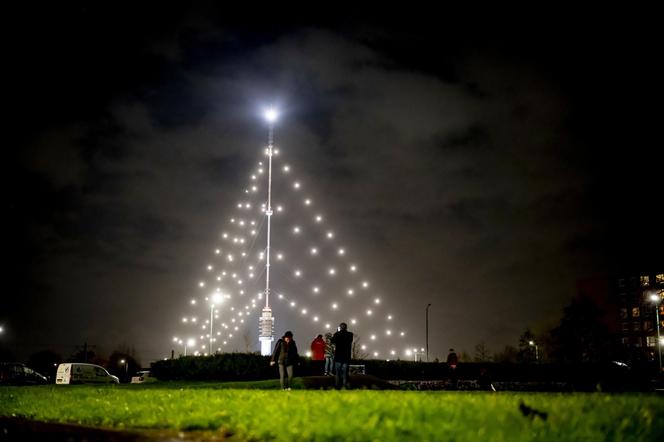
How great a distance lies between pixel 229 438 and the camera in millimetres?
8930

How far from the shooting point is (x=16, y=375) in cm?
3988

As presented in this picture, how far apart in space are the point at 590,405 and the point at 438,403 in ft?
7.63

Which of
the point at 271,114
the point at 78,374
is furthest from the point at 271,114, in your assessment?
the point at 78,374

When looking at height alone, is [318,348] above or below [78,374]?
above

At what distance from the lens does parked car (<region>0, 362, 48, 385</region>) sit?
38562 millimetres

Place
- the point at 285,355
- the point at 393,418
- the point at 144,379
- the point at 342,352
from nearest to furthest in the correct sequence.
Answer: the point at 393,418
the point at 342,352
the point at 285,355
the point at 144,379

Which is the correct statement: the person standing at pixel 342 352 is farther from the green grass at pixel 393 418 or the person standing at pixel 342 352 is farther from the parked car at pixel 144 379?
the parked car at pixel 144 379

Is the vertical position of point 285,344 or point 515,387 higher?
point 285,344

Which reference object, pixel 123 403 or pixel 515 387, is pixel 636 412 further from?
pixel 515 387

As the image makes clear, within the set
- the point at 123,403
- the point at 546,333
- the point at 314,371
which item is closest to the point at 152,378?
the point at 314,371

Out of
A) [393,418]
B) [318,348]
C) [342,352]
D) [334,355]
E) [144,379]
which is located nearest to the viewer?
[393,418]

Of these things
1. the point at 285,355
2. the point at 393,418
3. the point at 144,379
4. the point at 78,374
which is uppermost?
the point at 285,355

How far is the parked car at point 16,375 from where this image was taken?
38.6 m

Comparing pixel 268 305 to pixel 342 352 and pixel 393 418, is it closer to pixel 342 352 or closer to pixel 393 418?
pixel 342 352
